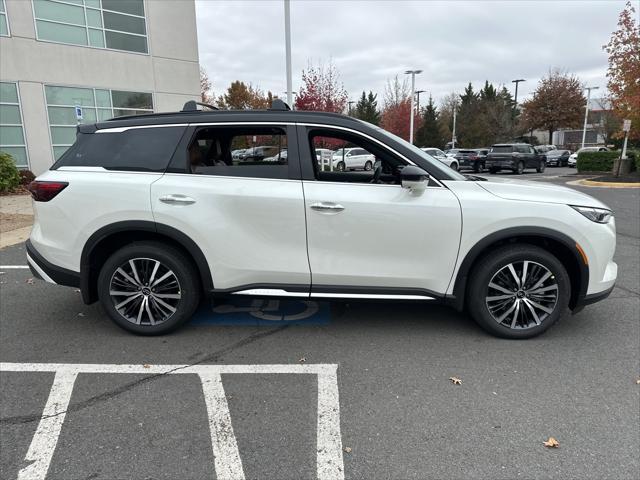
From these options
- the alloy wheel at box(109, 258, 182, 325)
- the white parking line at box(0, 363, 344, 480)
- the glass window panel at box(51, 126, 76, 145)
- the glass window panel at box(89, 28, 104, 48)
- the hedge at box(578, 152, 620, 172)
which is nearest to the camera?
the white parking line at box(0, 363, 344, 480)

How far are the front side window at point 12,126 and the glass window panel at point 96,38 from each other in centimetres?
329

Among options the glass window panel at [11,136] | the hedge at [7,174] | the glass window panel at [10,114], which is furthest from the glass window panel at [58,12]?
the hedge at [7,174]

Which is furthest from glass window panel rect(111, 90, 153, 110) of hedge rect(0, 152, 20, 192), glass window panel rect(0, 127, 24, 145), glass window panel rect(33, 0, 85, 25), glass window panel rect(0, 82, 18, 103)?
hedge rect(0, 152, 20, 192)

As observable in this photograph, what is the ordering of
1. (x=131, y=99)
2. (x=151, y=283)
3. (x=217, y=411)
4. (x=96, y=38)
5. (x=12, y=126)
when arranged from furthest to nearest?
(x=131, y=99), (x=96, y=38), (x=12, y=126), (x=151, y=283), (x=217, y=411)

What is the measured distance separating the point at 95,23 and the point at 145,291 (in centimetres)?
1782

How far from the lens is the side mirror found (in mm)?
3461

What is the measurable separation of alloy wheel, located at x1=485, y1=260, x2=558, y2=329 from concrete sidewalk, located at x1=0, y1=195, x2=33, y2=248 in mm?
7834

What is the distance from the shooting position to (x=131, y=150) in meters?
3.84

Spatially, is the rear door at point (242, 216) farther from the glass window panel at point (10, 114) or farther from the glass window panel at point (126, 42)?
the glass window panel at point (126, 42)

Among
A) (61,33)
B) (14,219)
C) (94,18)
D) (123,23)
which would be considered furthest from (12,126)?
(14,219)

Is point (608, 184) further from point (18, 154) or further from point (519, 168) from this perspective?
point (18, 154)

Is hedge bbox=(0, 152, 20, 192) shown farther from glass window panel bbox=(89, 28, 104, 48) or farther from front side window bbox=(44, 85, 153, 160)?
glass window panel bbox=(89, 28, 104, 48)

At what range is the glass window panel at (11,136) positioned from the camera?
642 inches

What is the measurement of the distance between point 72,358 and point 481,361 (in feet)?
10.4
